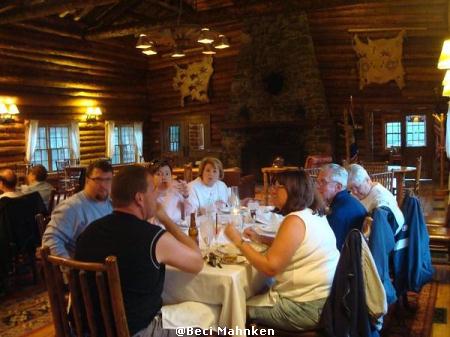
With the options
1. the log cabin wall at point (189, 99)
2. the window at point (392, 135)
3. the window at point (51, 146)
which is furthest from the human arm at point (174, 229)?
the window at point (392, 135)

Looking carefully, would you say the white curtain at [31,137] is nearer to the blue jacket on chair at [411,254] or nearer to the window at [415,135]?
the window at [415,135]

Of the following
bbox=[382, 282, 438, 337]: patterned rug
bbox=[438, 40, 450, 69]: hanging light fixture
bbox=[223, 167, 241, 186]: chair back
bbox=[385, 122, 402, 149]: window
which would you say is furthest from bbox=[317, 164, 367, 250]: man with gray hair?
bbox=[385, 122, 402, 149]: window

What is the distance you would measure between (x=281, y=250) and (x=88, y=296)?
0.93 metres

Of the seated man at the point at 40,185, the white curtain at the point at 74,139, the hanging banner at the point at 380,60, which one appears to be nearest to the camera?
the seated man at the point at 40,185

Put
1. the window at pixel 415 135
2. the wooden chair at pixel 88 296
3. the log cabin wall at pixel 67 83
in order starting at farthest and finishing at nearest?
the window at pixel 415 135, the log cabin wall at pixel 67 83, the wooden chair at pixel 88 296

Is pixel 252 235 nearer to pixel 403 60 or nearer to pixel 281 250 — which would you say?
pixel 281 250

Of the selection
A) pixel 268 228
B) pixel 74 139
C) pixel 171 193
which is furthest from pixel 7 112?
pixel 268 228

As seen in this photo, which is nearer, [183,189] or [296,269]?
[296,269]

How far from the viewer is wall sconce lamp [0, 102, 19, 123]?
10395 mm

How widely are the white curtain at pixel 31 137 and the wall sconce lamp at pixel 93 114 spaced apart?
1.69 m

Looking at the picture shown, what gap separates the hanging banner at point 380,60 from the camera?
11.2 metres

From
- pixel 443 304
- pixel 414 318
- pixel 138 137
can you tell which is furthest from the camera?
pixel 138 137

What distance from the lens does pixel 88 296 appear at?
190 centimetres

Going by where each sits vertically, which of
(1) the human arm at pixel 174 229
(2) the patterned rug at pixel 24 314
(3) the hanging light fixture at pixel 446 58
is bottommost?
(2) the patterned rug at pixel 24 314
